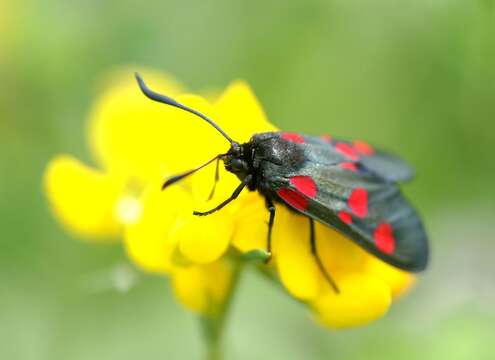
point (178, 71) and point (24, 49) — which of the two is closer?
point (24, 49)

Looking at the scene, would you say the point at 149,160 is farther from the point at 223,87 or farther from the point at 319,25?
the point at 319,25

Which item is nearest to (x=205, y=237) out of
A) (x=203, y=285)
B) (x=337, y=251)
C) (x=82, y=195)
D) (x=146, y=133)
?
(x=203, y=285)

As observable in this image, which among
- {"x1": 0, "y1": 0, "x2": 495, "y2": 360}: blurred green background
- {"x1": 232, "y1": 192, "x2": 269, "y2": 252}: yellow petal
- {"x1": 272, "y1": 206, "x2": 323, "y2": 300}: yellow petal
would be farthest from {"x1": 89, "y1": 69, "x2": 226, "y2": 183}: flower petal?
{"x1": 0, "y1": 0, "x2": 495, "y2": 360}: blurred green background

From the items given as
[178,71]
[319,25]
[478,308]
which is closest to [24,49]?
[178,71]

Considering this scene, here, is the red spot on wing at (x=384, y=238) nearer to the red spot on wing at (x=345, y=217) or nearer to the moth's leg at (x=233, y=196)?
the red spot on wing at (x=345, y=217)

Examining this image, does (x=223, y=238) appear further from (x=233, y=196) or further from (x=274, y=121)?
(x=274, y=121)

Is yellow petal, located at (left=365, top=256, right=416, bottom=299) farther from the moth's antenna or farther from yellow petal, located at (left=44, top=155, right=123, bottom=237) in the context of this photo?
yellow petal, located at (left=44, top=155, right=123, bottom=237)

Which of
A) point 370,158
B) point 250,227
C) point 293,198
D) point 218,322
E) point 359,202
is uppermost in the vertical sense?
point 370,158
